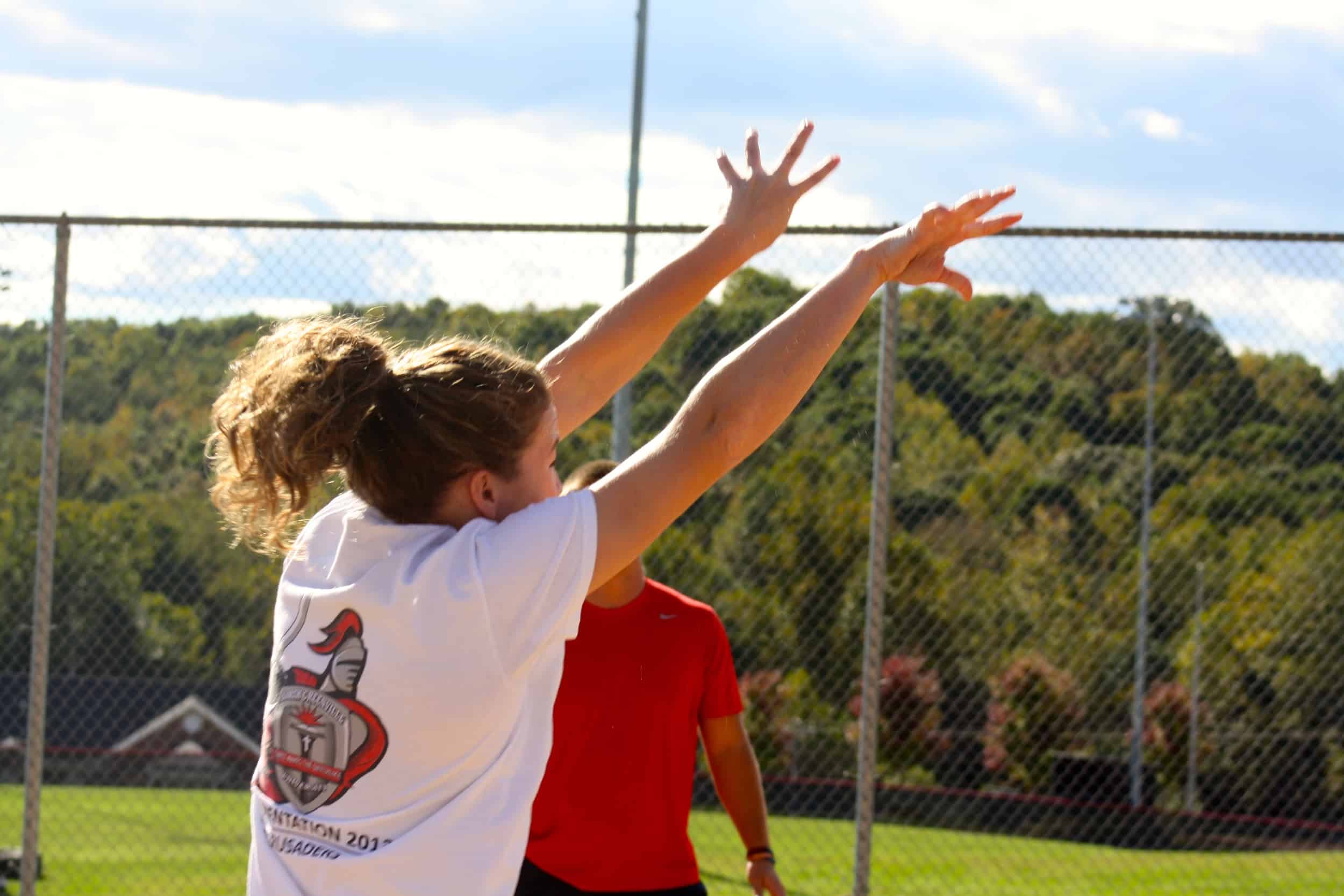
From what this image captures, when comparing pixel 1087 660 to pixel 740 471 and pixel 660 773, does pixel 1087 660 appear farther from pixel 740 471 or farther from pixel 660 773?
pixel 660 773

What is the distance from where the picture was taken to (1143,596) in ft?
39.2

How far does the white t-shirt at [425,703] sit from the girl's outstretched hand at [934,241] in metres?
0.51

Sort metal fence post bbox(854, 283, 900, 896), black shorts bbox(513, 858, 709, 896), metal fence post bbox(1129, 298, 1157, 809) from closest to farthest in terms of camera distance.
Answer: black shorts bbox(513, 858, 709, 896)
metal fence post bbox(854, 283, 900, 896)
metal fence post bbox(1129, 298, 1157, 809)

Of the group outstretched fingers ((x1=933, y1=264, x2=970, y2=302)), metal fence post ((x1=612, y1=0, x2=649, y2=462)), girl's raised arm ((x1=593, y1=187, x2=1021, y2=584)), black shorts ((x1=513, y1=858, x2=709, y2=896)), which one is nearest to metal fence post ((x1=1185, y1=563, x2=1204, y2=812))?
metal fence post ((x1=612, y1=0, x2=649, y2=462))

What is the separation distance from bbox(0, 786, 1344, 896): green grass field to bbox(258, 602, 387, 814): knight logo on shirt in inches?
253

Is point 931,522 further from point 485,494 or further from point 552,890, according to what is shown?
point 485,494

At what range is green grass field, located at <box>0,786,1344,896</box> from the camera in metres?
8.76

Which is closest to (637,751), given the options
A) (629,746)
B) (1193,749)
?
(629,746)

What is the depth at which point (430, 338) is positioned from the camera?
1759 millimetres

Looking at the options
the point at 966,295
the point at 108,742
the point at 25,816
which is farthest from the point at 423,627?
the point at 108,742

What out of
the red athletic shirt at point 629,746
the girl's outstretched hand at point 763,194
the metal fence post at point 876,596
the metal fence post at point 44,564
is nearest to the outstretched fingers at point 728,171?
the girl's outstretched hand at point 763,194

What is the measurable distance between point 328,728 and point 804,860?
9847mm

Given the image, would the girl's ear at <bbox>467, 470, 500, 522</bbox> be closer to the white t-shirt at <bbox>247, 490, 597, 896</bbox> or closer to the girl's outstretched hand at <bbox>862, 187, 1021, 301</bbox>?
the white t-shirt at <bbox>247, 490, 597, 896</bbox>

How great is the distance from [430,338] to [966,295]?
0.71m
